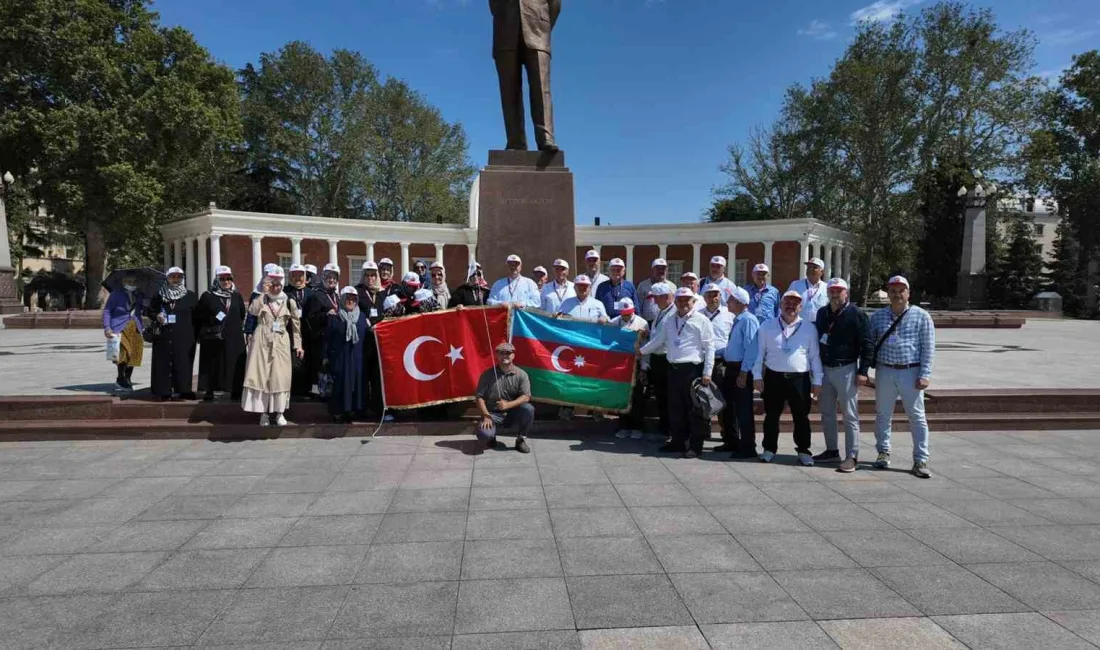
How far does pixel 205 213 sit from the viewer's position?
122 feet

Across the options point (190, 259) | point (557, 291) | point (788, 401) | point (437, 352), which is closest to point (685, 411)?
point (788, 401)

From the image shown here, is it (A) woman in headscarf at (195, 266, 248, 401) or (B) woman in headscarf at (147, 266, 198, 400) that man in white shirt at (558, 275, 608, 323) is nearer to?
(A) woman in headscarf at (195, 266, 248, 401)

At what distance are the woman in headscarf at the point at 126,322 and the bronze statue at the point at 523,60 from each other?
19.8 ft

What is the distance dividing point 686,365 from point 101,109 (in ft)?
123

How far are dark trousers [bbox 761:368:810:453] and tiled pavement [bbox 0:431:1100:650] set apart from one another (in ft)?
1.11

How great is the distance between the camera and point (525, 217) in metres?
10.1

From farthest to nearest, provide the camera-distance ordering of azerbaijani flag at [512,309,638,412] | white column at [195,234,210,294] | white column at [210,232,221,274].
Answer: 1. white column at [195,234,210,294]
2. white column at [210,232,221,274]
3. azerbaijani flag at [512,309,638,412]

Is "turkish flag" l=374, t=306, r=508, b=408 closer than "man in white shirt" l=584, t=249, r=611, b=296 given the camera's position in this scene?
Yes

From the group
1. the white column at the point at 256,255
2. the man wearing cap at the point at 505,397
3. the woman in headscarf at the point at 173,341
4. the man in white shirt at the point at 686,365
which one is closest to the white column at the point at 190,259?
the white column at the point at 256,255

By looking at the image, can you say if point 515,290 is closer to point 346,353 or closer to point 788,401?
point 346,353

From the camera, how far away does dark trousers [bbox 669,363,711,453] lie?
651cm

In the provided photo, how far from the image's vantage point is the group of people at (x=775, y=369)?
6.12m

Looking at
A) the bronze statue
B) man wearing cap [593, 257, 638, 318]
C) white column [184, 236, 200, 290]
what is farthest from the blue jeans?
white column [184, 236, 200, 290]

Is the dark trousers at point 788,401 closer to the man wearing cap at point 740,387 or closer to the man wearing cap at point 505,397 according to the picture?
the man wearing cap at point 740,387
